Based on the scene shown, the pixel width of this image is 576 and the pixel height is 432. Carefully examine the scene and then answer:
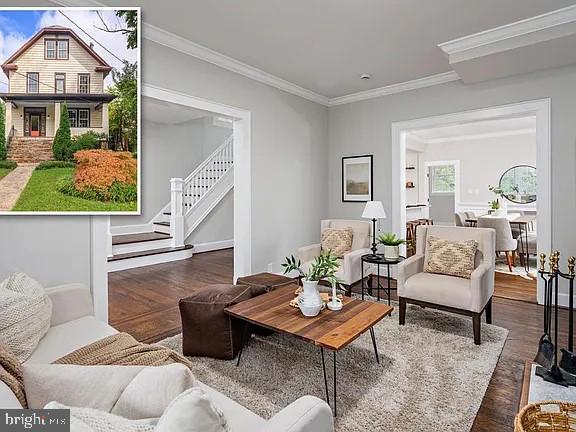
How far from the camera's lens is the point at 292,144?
4.93m

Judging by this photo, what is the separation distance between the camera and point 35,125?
1311 mm

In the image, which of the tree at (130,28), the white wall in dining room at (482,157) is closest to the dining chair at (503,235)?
the white wall in dining room at (482,157)

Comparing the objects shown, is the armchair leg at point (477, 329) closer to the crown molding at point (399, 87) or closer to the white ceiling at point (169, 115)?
the crown molding at point (399, 87)

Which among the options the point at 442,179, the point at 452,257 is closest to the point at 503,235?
the point at 452,257

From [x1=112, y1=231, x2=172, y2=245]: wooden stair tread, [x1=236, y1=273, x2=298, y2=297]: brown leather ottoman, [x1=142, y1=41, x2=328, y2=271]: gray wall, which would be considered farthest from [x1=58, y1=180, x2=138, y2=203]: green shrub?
[x1=112, y1=231, x2=172, y2=245]: wooden stair tread

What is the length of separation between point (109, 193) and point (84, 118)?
32 cm

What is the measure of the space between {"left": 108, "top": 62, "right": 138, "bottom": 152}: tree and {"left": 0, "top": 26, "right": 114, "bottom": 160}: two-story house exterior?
0.06 metres

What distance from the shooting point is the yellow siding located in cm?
123

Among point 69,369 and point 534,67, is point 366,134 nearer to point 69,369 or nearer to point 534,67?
point 534,67

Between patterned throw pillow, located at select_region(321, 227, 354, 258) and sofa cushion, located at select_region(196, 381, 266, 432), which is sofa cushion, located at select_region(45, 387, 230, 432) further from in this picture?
patterned throw pillow, located at select_region(321, 227, 354, 258)

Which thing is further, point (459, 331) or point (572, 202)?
point (572, 202)

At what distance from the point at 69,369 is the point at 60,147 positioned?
0.86 meters

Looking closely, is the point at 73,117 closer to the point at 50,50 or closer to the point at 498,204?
the point at 50,50

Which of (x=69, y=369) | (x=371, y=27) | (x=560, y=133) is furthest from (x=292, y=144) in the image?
(x=69, y=369)
